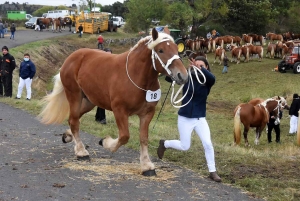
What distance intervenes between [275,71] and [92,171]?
27.8 metres

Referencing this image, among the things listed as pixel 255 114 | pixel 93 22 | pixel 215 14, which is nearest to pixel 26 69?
pixel 255 114

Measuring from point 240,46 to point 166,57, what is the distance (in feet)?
120

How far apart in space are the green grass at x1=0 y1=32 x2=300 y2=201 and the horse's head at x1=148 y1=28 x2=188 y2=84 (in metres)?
1.79

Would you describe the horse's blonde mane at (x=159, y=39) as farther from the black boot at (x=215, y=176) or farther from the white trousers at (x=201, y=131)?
the black boot at (x=215, y=176)

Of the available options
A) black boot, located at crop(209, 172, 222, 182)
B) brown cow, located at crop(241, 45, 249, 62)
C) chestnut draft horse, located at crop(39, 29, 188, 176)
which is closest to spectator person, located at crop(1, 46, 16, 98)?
chestnut draft horse, located at crop(39, 29, 188, 176)

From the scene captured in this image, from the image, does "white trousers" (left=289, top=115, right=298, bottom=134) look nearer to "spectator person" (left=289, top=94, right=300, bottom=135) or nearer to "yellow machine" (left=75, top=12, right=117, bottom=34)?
"spectator person" (left=289, top=94, right=300, bottom=135)

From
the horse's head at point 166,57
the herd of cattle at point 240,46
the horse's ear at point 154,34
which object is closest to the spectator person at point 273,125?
the horse's head at point 166,57

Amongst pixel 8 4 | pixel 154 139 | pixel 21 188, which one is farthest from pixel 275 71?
pixel 8 4

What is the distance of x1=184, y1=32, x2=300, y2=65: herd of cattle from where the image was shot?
38938 millimetres

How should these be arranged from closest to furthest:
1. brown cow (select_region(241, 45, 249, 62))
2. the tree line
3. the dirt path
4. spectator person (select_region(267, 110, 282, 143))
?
the dirt path < spectator person (select_region(267, 110, 282, 143)) < brown cow (select_region(241, 45, 249, 62)) < the tree line

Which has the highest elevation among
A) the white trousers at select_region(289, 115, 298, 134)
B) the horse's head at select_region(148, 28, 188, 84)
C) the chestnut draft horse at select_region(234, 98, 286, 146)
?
the horse's head at select_region(148, 28, 188, 84)

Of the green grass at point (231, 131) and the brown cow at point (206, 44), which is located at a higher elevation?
the brown cow at point (206, 44)

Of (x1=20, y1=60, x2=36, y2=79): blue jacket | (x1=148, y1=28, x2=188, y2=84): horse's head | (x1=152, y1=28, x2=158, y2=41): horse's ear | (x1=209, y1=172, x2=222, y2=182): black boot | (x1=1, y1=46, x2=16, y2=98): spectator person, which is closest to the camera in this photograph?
(x1=148, y1=28, x2=188, y2=84): horse's head

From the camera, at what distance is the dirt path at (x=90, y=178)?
6.13 metres
